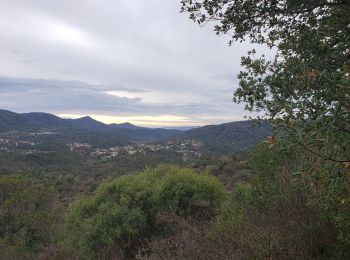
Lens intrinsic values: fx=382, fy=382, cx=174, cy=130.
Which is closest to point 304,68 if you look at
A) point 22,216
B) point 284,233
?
point 284,233

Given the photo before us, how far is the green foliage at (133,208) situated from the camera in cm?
2006

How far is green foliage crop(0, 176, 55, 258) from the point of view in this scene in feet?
104

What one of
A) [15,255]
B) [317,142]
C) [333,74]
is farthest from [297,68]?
[15,255]

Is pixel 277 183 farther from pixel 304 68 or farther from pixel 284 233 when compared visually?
pixel 304 68

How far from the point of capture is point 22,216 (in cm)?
3241

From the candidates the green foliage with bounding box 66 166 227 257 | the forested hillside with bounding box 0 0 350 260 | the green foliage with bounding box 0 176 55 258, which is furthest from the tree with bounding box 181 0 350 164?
the green foliage with bounding box 0 176 55 258

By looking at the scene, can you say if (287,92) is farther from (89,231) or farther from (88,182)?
(88,182)

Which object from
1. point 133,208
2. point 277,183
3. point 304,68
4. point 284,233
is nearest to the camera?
point 304,68

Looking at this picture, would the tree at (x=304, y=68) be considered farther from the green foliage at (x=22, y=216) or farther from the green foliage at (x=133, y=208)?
the green foliage at (x=22, y=216)

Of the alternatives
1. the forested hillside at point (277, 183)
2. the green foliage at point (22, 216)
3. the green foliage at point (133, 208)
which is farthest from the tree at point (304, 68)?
the green foliage at point (22, 216)

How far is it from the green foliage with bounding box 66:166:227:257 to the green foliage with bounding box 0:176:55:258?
1033 cm

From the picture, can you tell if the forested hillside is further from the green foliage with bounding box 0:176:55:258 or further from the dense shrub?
the green foliage with bounding box 0:176:55:258

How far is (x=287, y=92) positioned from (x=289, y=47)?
2600 mm

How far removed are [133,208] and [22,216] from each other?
1583 cm
